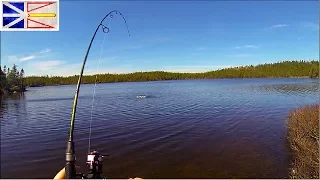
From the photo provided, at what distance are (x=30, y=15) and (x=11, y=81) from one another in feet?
251

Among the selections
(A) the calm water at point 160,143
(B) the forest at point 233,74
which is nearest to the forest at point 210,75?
(B) the forest at point 233,74

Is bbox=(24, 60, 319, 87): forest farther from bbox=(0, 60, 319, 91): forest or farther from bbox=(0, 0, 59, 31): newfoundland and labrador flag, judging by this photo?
bbox=(0, 0, 59, 31): newfoundland and labrador flag

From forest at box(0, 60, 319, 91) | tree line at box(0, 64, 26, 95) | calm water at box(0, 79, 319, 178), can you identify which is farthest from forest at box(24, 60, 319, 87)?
calm water at box(0, 79, 319, 178)

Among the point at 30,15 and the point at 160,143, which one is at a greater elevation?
the point at 30,15

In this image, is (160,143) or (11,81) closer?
(160,143)

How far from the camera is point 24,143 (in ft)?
59.8

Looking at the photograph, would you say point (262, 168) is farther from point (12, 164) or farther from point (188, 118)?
point (188, 118)

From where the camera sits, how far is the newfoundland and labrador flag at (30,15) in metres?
3.83

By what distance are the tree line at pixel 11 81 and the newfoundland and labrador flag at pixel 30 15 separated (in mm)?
64601

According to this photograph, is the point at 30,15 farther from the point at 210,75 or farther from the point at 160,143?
the point at 210,75

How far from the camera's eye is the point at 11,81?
73.2m

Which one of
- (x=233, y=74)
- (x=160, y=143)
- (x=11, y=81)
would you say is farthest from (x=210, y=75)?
(x=160, y=143)

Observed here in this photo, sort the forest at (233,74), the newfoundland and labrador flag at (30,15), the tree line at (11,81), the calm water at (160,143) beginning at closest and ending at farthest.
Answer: the newfoundland and labrador flag at (30,15)
the calm water at (160,143)
the tree line at (11,81)
the forest at (233,74)

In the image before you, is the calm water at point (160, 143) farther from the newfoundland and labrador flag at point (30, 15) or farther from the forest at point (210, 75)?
the forest at point (210, 75)
